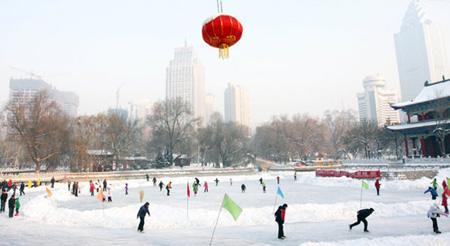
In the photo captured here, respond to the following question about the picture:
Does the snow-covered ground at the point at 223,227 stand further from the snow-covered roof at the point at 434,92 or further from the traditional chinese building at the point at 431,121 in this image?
the snow-covered roof at the point at 434,92

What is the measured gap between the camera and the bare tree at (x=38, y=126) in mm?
34438

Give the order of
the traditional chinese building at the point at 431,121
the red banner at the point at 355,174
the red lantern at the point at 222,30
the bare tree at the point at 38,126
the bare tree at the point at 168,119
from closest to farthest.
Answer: the red lantern at the point at 222,30
the red banner at the point at 355,174
the traditional chinese building at the point at 431,121
the bare tree at the point at 38,126
the bare tree at the point at 168,119

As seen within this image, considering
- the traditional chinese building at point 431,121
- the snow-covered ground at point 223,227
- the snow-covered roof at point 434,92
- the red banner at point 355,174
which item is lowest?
the snow-covered ground at point 223,227

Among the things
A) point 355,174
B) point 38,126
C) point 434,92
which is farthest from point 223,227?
point 434,92

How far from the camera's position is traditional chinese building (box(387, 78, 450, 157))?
32594mm

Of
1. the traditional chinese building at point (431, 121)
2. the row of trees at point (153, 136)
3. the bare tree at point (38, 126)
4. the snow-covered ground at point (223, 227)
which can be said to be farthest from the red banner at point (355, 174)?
the bare tree at point (38, 126)

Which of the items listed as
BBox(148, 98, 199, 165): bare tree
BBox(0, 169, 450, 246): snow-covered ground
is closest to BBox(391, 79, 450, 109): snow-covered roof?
BBox(0, 169, 450, 246): snow-covered ground

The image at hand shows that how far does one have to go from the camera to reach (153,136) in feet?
176

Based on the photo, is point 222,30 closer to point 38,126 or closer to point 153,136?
point 38,126

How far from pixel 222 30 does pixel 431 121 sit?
3587 centimetres

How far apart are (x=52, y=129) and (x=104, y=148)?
310 inches

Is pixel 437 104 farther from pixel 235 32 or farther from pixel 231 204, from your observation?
pixel 231 204

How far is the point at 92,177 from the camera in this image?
117 feet

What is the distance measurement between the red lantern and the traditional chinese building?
1253 inches
